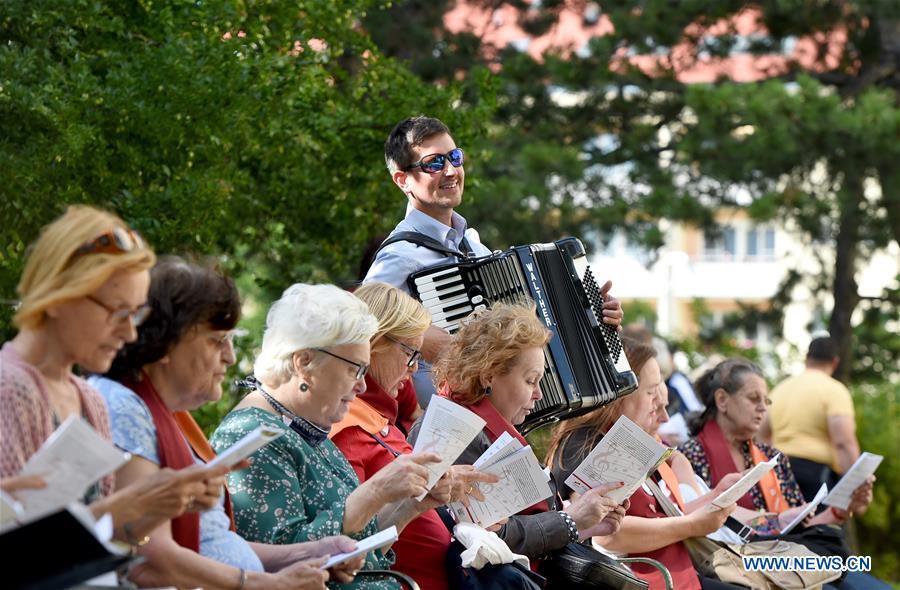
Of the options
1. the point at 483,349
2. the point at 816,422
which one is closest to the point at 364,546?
the point at 483,349

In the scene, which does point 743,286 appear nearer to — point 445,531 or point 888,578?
point 888,578

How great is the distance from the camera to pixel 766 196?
40.5 ft

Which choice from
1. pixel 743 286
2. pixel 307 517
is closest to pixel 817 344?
pixel 307 517

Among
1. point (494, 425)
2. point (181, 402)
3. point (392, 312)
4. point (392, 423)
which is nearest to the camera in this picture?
point (181, 402)

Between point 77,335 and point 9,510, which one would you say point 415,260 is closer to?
point 77,335

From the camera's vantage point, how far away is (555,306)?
6.02 meters

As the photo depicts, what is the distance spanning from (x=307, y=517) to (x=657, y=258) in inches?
380

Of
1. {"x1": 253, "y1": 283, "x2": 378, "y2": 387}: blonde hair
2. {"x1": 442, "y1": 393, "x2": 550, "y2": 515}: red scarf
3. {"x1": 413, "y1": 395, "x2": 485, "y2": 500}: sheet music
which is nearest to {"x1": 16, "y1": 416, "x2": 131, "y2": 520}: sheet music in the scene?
{"x1": 253, "y1": 283, "x2": 378, "y2": 387}: blonde hair

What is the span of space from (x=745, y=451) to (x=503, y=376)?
8.33 feet

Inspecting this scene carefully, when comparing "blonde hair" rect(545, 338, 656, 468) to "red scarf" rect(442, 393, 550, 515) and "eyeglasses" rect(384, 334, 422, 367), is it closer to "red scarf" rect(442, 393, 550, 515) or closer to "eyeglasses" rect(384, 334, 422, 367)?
"red scarf" rect(442, 393, 550, 515)

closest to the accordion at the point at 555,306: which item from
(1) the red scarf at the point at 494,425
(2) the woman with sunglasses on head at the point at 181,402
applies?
(1) the red scarf at the point at 494,425

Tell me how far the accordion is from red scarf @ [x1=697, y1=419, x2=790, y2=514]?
133 centimetres

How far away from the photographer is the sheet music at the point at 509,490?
15.0ft

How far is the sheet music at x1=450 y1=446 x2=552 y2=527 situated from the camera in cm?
457
